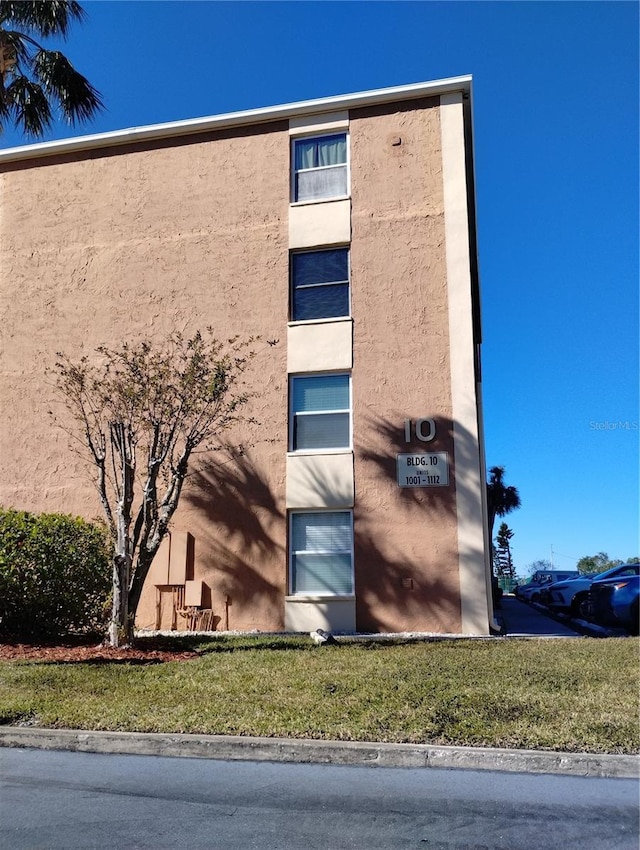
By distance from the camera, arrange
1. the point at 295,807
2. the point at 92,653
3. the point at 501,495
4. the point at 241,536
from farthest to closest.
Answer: the point at 501,495 → the point at 241,536 → the point at 92,653 → the point at 295,807

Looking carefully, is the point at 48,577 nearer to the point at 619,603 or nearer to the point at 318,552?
the point at 318,552

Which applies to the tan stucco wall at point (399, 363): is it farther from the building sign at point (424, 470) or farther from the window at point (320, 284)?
the window at point (320, 284)

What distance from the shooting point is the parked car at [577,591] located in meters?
15.5

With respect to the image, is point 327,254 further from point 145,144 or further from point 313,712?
point 313,712

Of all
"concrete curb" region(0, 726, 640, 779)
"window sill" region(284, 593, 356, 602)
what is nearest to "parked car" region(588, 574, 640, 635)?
"window sill" region(284, 593, 356, 602)

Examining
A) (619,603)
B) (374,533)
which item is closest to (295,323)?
(374,533)

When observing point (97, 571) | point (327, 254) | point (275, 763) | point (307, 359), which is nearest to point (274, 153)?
point (327, 254)

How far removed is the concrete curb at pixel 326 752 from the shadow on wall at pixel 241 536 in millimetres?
7215

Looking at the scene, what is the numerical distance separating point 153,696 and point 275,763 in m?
1.98

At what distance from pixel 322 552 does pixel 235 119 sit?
31.4 ft

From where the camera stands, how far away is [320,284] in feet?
46.7

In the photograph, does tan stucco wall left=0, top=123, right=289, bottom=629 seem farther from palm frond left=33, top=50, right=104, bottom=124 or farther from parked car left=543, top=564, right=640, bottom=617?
parked car left=543, top=564, right=640, bottom=617

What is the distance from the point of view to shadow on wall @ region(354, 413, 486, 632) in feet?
40.4

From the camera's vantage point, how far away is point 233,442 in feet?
44.9
